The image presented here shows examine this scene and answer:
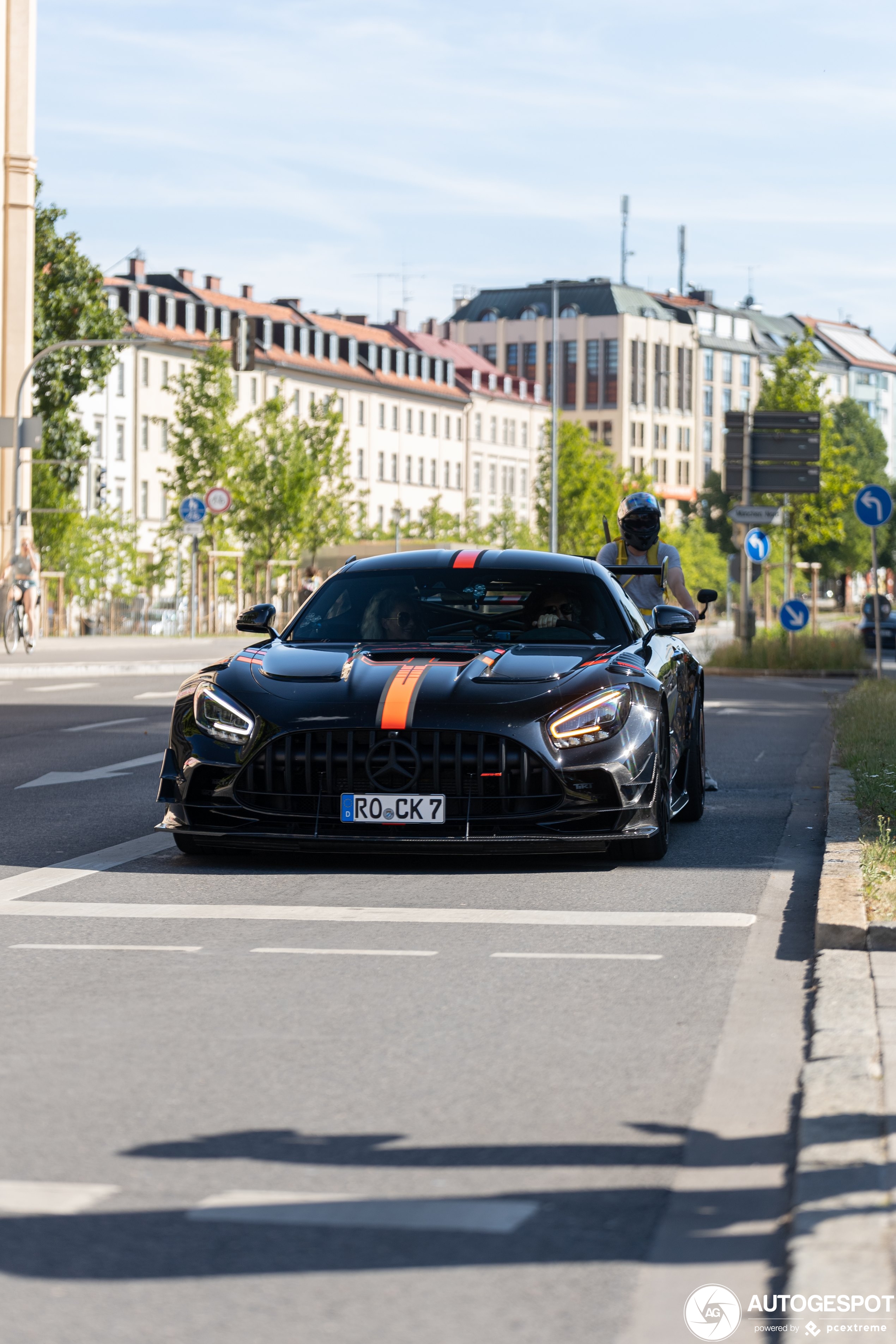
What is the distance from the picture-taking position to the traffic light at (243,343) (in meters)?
40.9

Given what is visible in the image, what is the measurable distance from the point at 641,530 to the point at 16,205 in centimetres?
4434

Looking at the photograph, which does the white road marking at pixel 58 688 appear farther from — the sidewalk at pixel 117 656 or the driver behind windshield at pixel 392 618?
the driver behind windshield at pixel 392 618

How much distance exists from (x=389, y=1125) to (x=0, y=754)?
1165cm

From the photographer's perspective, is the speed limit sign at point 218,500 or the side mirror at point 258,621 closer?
the side mirror at point 258,621

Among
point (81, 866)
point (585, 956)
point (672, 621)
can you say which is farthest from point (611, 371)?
point (585, 956)

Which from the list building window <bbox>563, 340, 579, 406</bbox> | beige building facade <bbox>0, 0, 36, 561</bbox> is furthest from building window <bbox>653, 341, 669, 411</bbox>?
beige building facade <bbox>0, 0, 36, 561</bbox>

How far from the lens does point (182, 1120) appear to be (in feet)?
15.7

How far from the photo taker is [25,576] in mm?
39188

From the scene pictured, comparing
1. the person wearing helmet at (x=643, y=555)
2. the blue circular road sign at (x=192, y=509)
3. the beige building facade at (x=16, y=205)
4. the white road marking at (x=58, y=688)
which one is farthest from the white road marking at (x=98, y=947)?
the beige building facade at (x=16, y=205)

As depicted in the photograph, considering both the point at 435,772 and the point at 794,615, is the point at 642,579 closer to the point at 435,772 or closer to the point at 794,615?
the point at 435,772

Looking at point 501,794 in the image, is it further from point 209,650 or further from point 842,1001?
point 209,650

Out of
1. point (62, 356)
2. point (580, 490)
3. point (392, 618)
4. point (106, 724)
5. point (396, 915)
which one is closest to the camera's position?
point (396, 915)

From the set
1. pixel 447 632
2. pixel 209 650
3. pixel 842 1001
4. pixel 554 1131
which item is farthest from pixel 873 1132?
pixel 209 650

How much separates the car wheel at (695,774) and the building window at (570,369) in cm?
14252
